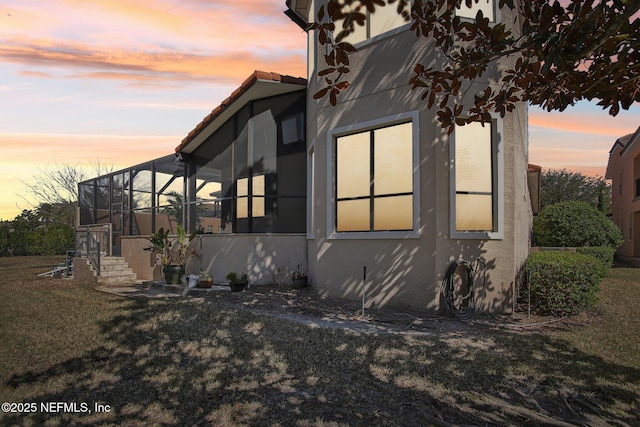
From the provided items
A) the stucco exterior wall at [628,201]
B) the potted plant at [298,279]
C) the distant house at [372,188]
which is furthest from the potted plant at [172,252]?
the stucco exterior wall at [628,201]

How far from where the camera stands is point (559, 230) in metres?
18.2

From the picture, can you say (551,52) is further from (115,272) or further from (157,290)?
(115,272)

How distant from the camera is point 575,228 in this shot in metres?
17.8

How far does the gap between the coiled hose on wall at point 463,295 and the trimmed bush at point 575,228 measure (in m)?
13.1

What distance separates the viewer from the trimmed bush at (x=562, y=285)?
24.6 ft

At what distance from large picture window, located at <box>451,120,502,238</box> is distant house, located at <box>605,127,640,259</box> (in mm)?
17662

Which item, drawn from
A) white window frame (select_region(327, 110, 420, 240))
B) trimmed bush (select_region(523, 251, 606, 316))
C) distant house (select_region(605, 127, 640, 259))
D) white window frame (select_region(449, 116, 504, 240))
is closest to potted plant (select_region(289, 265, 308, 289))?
white window frame (select_region(327, 110, 420, 240))

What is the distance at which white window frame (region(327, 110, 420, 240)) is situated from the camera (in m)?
7.79

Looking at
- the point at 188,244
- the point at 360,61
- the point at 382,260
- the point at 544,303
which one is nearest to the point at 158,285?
the point at 188,244

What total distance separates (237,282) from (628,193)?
24899 millimetres

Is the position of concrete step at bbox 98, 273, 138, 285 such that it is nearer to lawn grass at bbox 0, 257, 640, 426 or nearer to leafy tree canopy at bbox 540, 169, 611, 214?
lawn grass at bbox 0, 257, 640, 426

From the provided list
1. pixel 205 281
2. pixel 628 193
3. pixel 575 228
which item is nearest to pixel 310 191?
pixel 205 281

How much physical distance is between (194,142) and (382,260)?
8674mm

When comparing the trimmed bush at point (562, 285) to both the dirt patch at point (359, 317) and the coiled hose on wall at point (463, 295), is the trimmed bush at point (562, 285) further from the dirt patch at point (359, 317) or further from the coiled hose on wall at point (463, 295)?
the coiled hose on wall at point (463, 295)
